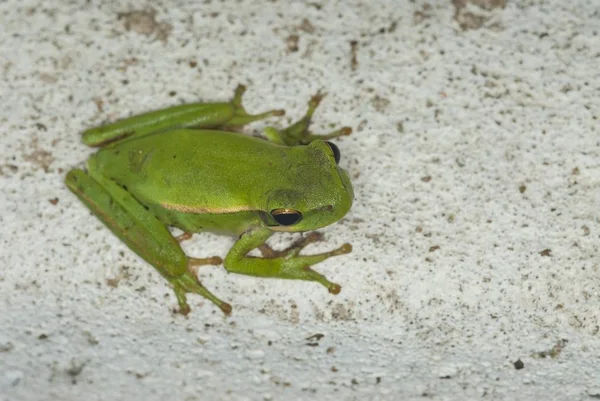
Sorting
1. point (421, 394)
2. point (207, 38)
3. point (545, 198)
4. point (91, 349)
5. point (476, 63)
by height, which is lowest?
point (91, 349)

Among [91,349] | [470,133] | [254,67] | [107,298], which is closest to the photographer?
[91,349]

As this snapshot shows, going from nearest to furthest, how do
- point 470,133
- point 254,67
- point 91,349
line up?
point 91,349 < point 470,133 < point 254,67

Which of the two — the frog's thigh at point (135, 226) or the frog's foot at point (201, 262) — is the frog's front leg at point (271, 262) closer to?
the frog's foot at point (201, 262)

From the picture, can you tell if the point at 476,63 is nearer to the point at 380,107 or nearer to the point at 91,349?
the point at 380,107

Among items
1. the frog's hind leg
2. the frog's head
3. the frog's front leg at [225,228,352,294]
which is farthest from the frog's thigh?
the frog's hind leg

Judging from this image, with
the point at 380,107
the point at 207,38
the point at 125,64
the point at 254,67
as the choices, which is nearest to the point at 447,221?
the point at 380,107

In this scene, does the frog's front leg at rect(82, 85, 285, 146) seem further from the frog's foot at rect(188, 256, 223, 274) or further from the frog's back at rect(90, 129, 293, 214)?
the frog's foot at rect(188, 256, 223, 274)

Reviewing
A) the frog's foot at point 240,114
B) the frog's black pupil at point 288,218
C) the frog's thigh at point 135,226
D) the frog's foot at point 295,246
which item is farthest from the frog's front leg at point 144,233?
the frog's foot at point 240,114

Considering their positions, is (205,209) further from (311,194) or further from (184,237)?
(311,194)
